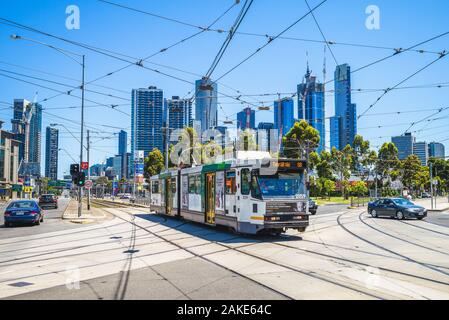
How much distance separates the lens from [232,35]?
1291cm

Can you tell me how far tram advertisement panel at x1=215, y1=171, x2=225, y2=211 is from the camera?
17844mm

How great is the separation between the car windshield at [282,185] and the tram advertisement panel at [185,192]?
25.4 feet

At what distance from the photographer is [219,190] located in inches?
715

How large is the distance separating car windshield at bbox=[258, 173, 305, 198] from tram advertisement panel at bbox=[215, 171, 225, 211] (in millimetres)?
2603

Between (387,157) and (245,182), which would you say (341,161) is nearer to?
(387,157)

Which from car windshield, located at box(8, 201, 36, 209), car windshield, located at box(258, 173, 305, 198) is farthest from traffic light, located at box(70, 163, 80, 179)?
car windshield, located at box(258, 173, 305, 198)

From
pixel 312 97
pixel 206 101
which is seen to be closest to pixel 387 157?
pixel 312 97

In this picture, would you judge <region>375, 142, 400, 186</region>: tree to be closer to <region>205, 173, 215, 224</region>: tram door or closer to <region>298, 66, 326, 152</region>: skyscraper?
<region>298, 66, 326, 152</region>: skyscraper

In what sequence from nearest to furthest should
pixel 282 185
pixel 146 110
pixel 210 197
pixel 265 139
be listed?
pixel 282 185, pixel 210 197, pixel 146 110, pixel 265 139

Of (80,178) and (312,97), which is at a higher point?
(312,97)

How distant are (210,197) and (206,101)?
13.2 meters

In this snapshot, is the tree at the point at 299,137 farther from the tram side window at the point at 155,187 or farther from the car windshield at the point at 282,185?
the car windshield at the point at 282,185

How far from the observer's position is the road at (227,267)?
751 cm
